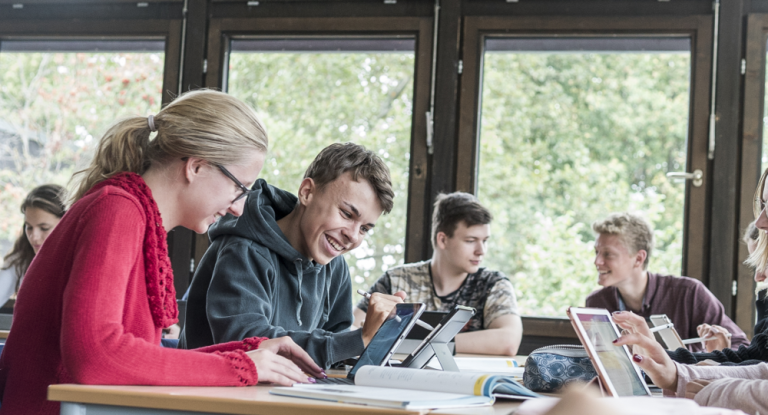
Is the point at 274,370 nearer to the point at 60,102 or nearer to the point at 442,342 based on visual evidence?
the point at 442,342

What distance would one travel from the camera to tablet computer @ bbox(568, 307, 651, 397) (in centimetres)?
131

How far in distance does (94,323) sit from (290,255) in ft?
2.44

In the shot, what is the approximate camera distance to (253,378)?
1.27m

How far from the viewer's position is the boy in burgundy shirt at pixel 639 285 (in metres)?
3.07

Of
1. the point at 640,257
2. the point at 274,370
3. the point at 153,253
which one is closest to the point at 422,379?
the point at 274,370

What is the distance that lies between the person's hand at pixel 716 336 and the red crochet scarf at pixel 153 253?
2035 millimetres

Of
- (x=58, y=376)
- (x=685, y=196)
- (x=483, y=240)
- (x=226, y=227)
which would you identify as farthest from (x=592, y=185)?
(x=58, y=376)

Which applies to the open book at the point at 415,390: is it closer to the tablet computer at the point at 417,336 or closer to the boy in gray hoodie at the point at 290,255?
the boy in gray hoodie at the point at 290,255

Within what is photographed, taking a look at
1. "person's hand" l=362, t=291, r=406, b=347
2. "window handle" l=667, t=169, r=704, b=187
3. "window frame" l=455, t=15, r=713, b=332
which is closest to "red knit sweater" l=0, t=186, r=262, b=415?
"person's hand" l=362, t=291, r=406, b=347

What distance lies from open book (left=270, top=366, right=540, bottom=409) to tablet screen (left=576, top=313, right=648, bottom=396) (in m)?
0.20

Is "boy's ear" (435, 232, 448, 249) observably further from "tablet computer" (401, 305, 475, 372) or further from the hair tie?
the hair tie

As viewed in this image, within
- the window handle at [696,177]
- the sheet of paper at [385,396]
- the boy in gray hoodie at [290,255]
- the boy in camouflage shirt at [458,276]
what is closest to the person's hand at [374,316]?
the boy in gray hoodie at [290,255]

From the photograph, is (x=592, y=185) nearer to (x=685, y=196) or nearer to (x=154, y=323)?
(x=685, y=196)

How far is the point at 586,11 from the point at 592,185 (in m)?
1.17
